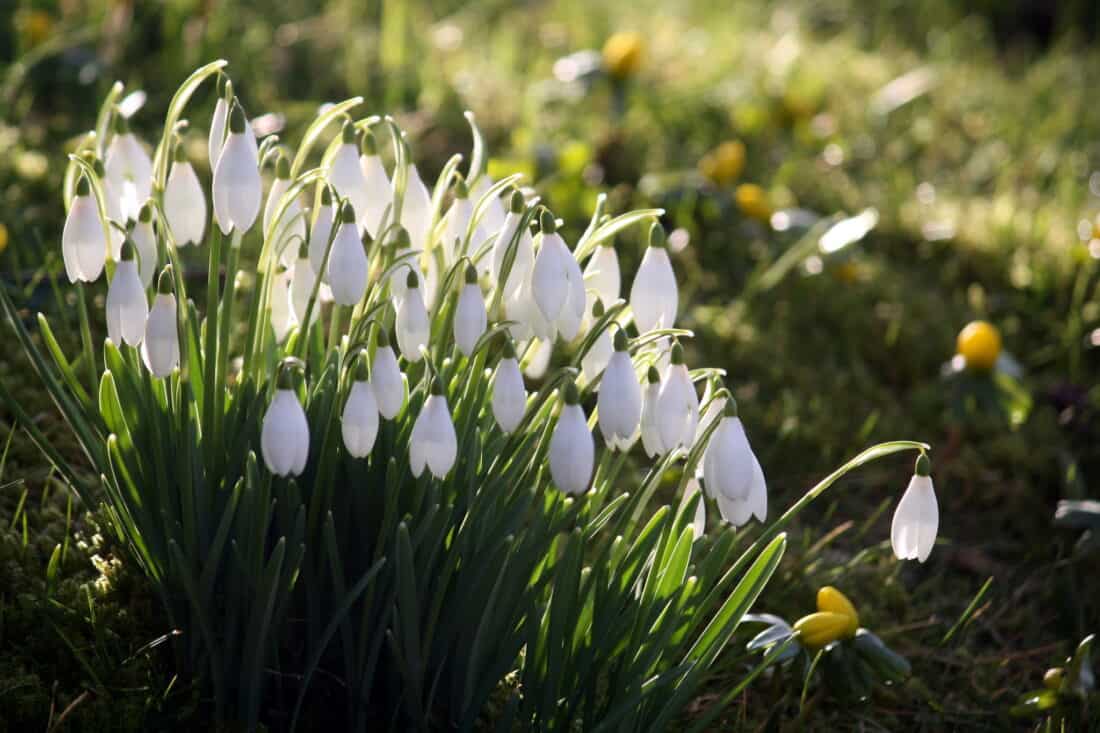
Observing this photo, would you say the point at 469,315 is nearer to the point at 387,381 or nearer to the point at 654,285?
the point at 387,381

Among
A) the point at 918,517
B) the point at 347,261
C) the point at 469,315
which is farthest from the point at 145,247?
the point at 918,517

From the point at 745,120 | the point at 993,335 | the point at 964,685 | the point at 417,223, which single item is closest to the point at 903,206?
the point at 745,120

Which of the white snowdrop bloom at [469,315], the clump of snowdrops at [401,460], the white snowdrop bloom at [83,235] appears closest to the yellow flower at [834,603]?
the clump of snowdrops at [401,460]

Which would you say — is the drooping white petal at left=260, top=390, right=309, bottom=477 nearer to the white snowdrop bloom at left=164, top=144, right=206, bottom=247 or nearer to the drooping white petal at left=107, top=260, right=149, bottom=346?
the drooping white petal at left=107, top=260, right=149, bottom=346

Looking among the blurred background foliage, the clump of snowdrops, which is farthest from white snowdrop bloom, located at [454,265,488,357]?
the blurred background foliage

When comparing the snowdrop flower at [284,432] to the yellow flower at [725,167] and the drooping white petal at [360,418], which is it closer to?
the drooping white petal at [360,418]

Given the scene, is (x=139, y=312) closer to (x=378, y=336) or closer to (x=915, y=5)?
(x=378, y=336)
